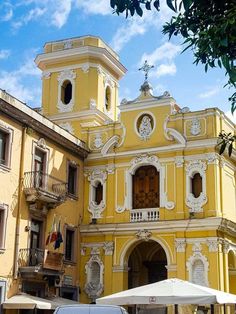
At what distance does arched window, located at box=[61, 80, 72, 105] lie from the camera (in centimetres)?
3059

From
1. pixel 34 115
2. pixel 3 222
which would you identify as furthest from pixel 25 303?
pixel 34 115

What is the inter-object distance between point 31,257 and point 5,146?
14.8 ft

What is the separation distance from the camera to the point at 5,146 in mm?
21500

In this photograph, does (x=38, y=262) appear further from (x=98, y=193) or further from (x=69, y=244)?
(x=98, y=193)

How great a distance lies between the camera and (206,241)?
23.4 meters

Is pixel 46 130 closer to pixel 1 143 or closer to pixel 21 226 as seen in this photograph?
pixel 1 143

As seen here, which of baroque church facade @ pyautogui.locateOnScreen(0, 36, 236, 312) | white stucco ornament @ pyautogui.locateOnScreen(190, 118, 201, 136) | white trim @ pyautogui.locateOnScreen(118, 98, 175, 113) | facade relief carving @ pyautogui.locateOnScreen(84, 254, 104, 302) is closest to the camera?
baroque church facade @ pyautogui.locateOnScreen(0, 36, 236, 312)

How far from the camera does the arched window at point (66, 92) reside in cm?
3059

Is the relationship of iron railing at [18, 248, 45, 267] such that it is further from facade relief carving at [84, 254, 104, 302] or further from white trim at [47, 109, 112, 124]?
white trim at [47, 109, 112, 124]

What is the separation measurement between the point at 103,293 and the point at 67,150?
670 centimetres

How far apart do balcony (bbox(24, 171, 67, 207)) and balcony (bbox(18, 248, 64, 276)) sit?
81.9 inches

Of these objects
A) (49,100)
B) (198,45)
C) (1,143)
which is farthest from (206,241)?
(198,45)

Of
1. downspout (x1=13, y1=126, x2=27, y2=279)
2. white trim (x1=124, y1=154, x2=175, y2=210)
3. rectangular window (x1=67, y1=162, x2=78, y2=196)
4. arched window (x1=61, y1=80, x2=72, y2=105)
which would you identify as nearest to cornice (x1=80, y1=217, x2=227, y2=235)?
white trim (x1=124, y1=154, x2=175, y2=210)

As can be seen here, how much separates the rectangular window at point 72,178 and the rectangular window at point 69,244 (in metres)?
1.83
